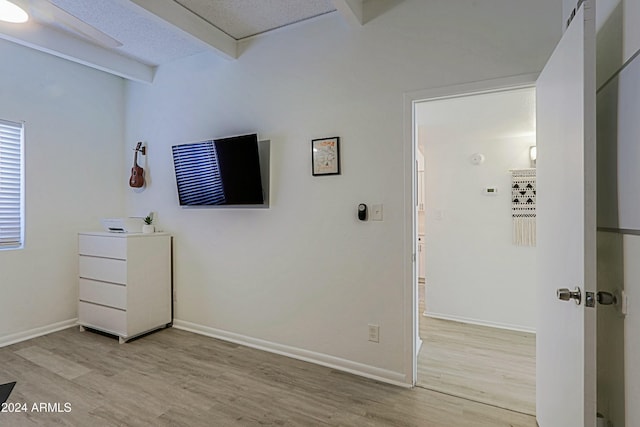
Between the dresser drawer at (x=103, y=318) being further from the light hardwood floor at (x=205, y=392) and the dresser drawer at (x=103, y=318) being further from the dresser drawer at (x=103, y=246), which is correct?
the dresser drawer at (x=103, y=246)

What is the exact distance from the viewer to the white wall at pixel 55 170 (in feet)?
9.98

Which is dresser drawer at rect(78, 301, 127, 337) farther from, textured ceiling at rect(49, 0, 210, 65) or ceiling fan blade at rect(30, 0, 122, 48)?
textured ceiling at rect(49, 0, 210, 65)

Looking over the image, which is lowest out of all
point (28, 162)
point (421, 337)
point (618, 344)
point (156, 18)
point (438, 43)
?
point (421, 337)

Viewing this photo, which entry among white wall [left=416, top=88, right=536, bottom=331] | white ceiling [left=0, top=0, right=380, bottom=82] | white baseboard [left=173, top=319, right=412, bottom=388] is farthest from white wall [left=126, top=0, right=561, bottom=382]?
white wall [left=416, top=88, right=536, bottom=331]

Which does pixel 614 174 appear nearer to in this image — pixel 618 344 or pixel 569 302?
pixel 569 302

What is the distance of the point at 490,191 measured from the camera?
376 centimetres

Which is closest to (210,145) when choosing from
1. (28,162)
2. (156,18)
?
(156,18)

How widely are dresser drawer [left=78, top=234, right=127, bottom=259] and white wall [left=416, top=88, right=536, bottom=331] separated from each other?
3.19m

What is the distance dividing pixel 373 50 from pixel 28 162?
11.1ft

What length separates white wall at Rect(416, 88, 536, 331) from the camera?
3566 mm

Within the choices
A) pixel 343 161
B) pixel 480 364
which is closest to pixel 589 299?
pixel 343 161

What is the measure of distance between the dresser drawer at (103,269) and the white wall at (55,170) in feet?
0.99

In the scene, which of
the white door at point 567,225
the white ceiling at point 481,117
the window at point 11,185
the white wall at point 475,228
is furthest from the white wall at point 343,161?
the window at point 11,185

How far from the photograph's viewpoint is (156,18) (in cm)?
231
